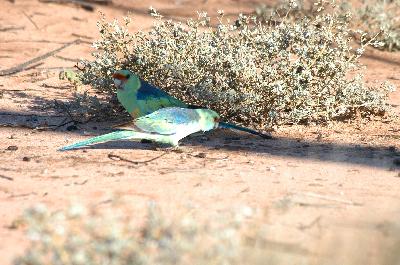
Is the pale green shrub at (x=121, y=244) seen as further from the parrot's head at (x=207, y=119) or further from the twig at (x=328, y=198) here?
the parrot's head at (x=207, y=119)

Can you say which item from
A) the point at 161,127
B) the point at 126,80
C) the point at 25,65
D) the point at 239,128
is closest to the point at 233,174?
the point at 161,127

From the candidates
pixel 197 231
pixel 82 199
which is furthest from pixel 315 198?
pixel 197 231

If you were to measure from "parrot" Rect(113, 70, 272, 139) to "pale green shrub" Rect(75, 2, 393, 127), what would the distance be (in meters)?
0.39

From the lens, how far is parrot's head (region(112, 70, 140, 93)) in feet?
19.6

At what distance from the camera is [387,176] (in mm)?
5137

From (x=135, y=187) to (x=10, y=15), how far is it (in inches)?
271

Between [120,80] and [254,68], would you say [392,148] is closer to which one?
[254,68]

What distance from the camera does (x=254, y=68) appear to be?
6.23 meters

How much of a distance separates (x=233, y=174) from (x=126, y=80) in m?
1.26

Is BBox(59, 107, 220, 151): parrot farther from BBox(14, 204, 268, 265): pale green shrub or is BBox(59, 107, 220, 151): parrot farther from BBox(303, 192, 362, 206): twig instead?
BBox(14, 204, 268, 265): pale green shrub

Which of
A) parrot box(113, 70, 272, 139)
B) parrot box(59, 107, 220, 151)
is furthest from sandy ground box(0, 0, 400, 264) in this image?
parrot box(113, 70, 272, 139)

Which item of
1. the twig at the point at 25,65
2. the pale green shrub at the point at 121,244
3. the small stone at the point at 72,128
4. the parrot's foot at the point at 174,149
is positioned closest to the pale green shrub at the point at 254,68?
the small stone at the point at 72,128

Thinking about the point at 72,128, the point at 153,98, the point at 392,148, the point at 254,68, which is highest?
the point at 254,68

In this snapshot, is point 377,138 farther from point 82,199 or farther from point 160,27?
point 82,199
